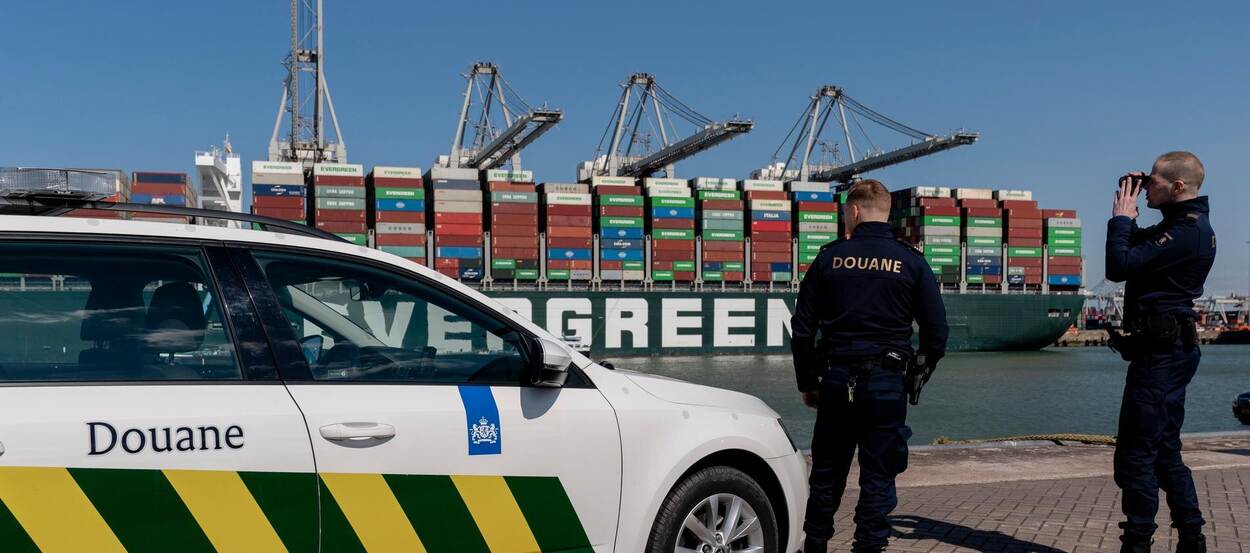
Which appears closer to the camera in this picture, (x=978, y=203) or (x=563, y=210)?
(x=563, y=210)

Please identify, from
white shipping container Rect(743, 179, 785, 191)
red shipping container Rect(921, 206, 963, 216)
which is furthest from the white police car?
red shipping container Rect(921, 206, 963, 216)

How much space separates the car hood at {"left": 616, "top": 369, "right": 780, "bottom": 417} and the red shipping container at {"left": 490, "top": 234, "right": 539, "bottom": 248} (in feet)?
136

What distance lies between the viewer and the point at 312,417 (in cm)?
257

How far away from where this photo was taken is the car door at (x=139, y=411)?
7.19ft

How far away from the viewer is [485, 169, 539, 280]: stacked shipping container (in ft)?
146

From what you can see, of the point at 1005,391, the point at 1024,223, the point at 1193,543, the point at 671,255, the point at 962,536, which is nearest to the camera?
the point at 1193,543

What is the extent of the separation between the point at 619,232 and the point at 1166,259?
42.4 meters

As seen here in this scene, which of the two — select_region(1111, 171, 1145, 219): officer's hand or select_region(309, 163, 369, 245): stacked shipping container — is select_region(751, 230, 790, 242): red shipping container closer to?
select_region(309, 163, 369, 245): stacked shipping container

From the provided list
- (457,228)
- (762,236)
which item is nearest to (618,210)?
(762,236)

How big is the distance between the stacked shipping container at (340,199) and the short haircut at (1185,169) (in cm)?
4086

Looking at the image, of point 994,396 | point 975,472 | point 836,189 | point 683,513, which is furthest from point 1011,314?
point 683,513

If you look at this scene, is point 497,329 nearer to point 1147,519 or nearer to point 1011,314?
point 1147,519

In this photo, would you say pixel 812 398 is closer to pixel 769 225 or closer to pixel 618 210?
pixel 618 210

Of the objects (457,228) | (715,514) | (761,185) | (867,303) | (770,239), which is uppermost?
(761,185)
